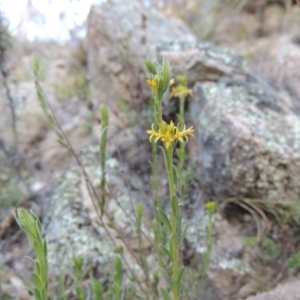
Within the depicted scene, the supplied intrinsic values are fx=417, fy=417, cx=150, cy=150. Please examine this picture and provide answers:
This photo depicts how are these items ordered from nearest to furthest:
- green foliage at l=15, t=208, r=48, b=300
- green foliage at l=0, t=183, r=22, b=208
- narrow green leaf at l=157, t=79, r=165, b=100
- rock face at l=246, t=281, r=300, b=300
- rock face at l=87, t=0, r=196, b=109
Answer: narrow green leaf at l=157, t=79, r=165, b=100 < green foliage at l=15, t=208, r=48, b=300 < rock face at l=246, t=281, r=300, b=300 < green foliage at l=0, t=183, r=22, b=208 < rock face at l=87, t=0, r=196, b=109

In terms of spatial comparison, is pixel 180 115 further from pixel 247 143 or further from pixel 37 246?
pixel 37 246

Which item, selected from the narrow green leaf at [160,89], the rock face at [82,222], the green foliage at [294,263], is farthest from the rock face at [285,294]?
the narrow green leaf at [160,89]

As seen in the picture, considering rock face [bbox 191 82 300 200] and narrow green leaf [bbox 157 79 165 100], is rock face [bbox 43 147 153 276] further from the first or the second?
narrow green leaf [bbox 157 79 165 100]

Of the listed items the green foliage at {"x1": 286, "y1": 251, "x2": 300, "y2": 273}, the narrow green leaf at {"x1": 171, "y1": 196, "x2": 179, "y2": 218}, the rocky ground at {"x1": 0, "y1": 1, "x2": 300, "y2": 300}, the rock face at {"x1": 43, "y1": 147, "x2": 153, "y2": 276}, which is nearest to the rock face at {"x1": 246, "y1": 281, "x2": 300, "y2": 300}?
the rocky ground at {"x1": 0, "y1": 1, "x2": 300, "y2": 300}

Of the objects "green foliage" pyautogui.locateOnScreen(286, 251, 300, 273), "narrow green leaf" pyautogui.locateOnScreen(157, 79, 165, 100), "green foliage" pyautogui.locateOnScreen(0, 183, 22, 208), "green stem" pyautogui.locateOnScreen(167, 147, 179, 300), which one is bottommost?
"green foliage" pyautogui.locateOnScreen(0, 183, 22, 208)

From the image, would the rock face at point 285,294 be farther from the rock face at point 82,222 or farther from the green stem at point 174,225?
the rock face at point 82,222

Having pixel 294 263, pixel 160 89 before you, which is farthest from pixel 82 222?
pixel 160 89

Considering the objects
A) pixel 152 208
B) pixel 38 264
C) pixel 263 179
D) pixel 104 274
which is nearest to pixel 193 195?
pixel 152 208
